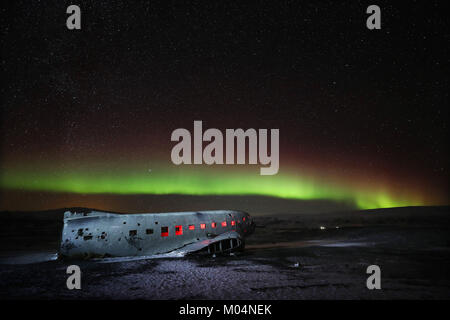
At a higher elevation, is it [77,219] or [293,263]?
[77,219]

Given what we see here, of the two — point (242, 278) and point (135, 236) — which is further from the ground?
point (135, 236)

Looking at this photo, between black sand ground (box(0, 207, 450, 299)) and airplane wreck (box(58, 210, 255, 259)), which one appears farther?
airplane wreck (box(58, 210, 255, 259))

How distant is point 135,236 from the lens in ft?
85.6

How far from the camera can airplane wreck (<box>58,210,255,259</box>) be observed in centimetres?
2552

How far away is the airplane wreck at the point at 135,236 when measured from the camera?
2552cm

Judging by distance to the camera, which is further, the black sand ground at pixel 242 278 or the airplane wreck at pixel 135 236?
the airplane wreck at pixel 135 236

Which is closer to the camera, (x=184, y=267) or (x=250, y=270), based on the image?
(x=250, y=270)

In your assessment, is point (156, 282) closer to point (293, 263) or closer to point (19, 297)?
point (19, 297)

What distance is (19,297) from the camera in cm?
1488

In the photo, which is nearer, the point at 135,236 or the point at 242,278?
the point at 242,278
